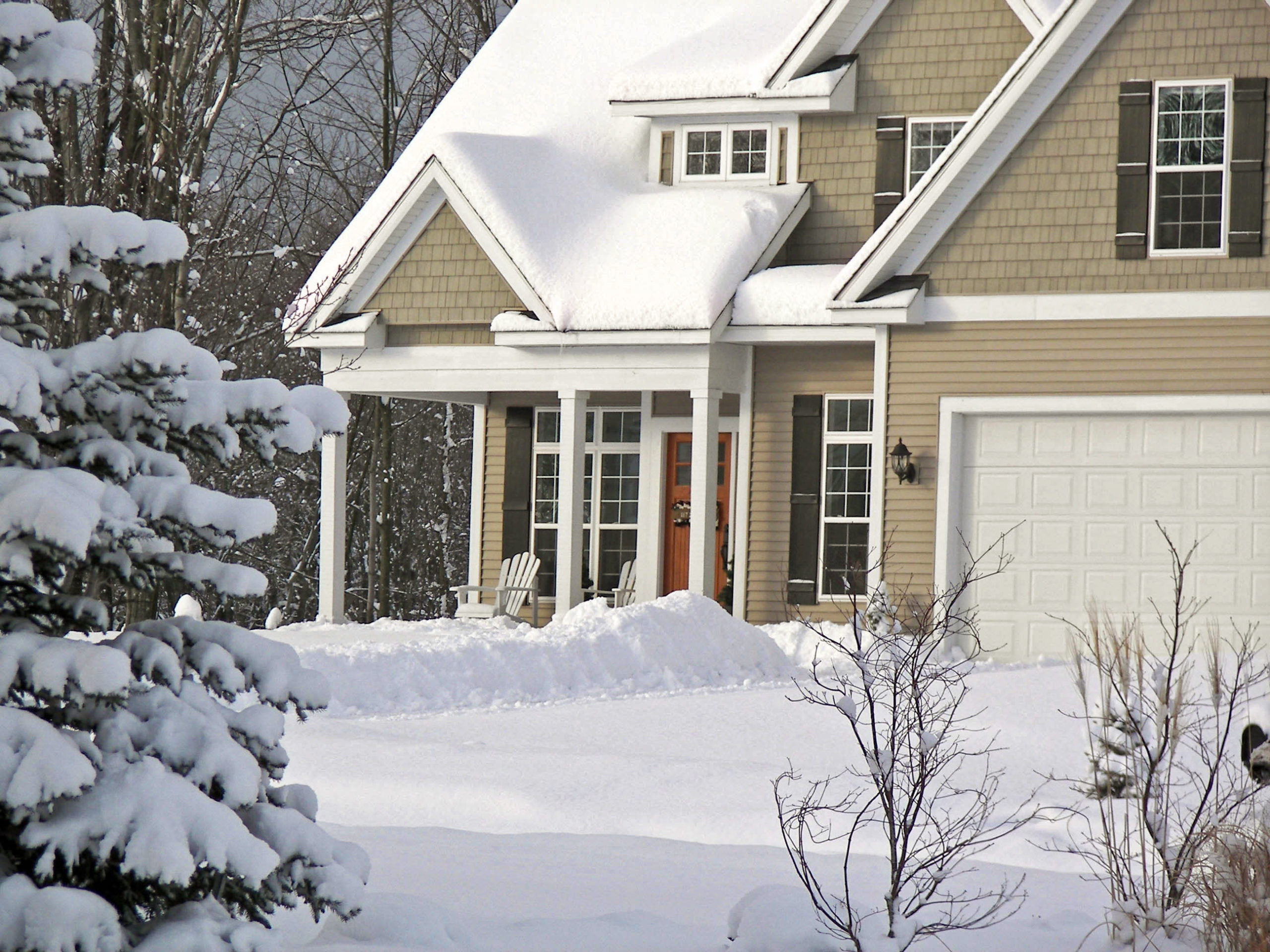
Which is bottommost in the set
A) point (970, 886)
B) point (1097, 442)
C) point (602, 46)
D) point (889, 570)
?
point (970, 886)

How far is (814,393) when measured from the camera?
1602 cm

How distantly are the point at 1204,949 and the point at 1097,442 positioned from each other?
8884 millimetres

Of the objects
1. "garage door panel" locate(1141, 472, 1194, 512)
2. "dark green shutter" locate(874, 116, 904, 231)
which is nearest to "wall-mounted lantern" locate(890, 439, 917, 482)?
"garage door panel" locate(1141, 472, 1194, 512)

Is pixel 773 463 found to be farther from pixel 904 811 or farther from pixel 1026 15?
pixel 904 811

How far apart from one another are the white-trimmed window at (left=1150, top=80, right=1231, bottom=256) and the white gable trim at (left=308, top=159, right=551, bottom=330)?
5817 mm

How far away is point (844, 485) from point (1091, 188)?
386cm

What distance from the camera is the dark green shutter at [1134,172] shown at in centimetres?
1362

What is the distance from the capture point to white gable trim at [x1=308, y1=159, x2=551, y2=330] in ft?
52.2

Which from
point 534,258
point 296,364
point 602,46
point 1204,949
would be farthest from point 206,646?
point 296,364

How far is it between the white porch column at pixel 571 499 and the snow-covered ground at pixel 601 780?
1.27 m

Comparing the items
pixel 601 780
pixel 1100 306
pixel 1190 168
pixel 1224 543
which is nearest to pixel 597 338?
pixel 1100 306

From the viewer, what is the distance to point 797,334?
15.1m

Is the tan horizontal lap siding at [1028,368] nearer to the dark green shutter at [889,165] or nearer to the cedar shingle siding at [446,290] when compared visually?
the dark green shutter at [889,165]

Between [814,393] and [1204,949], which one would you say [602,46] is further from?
[1204,949]
